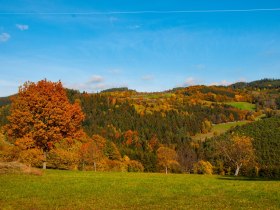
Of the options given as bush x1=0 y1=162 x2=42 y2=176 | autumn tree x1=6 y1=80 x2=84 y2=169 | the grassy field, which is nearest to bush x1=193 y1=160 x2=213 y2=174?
autumn tree x1=6 y1=80 x2=84 y2=169

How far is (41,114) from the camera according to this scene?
44125 millimetres

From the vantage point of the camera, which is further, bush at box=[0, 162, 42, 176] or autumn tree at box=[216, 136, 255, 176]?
autumn tree at box=[216, 136, 255, 176]

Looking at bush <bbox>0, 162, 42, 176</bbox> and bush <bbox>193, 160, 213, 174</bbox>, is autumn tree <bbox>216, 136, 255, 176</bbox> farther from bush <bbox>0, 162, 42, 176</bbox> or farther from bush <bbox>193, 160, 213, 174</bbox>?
bush <bbox>193, 160, 213, 174</bbox>

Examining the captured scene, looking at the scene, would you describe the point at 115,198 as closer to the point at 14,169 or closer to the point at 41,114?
the point at 14,169

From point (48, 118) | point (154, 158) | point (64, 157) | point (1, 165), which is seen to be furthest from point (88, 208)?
point (154, 158)

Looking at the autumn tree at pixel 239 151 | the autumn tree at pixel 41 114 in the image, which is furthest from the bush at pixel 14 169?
the autumn tree at pixel 239 151

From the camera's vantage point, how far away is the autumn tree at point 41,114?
144ft

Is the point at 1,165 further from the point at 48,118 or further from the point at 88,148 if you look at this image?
the point at 88,148

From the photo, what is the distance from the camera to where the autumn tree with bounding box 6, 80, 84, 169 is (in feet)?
144

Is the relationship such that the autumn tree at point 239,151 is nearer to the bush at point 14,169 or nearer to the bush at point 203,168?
the bush at point 14,169

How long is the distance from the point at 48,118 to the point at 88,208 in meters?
28.7

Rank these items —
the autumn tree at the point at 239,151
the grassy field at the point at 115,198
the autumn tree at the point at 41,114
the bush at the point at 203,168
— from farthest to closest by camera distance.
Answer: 1. the bush at the point at 203,168
2. the autumn tree at the point at 239,151
3. the autumn tree at the point at 41,114
4. the grassy field at the point at 115,198

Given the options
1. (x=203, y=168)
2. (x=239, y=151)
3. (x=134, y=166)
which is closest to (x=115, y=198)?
(x=239, y=151)

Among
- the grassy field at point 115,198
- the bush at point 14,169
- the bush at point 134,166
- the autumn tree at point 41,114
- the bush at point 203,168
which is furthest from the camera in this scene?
the bush at point 134,166
